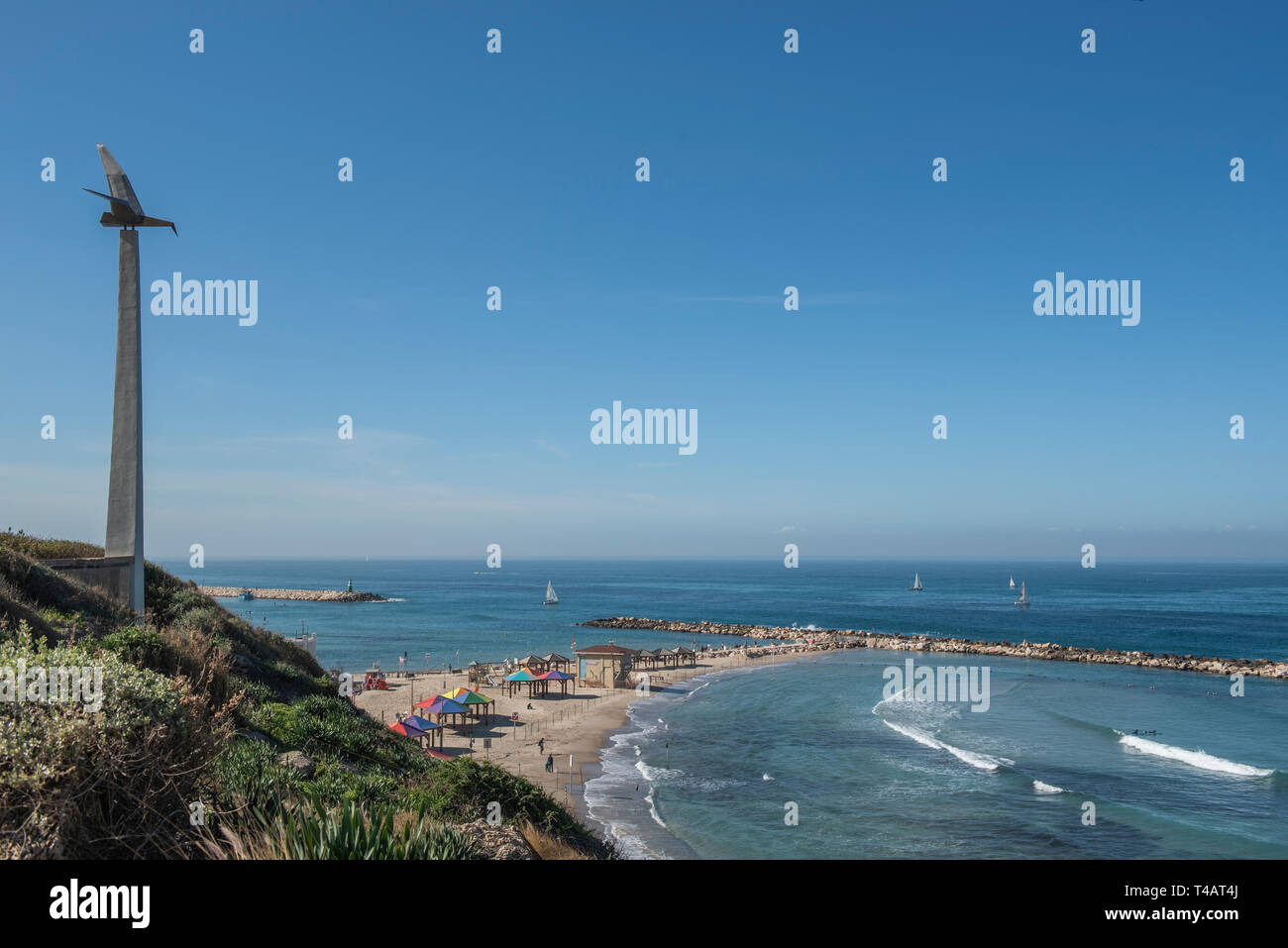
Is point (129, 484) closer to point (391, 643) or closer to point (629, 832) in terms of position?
point (629, 832)

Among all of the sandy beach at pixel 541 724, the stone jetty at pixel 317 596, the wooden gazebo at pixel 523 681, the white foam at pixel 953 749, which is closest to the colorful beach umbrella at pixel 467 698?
the sandy beach at pixel 541 724

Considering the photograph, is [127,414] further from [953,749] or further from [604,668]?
[604,668]

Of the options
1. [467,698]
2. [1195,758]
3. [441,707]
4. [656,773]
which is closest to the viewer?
[656,773]

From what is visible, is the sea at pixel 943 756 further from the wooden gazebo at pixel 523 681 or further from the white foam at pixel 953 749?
the wooden gazebo at pixel 523 681

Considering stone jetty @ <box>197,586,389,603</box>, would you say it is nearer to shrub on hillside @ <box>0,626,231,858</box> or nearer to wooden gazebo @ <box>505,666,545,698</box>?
wooden gazebo @ <box>505,666,545,698</box>

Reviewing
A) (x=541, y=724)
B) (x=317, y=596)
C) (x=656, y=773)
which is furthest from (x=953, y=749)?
(x=317, y=596)
